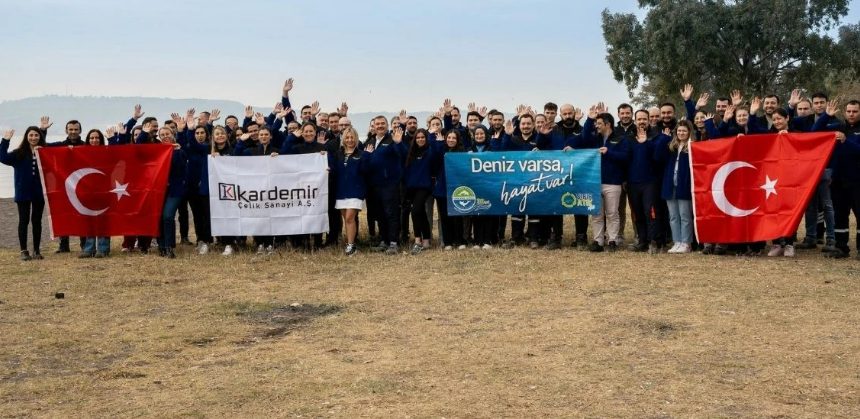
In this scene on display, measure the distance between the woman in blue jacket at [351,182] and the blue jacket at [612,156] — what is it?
10.7 ft

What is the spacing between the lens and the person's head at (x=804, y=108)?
1279 cm

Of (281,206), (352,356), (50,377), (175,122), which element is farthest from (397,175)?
(50,377)

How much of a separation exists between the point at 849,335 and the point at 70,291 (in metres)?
8.54

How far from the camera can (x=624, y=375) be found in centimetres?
692

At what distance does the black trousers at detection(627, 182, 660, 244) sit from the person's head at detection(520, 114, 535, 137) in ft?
5.59

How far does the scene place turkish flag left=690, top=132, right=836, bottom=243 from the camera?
38.8ft

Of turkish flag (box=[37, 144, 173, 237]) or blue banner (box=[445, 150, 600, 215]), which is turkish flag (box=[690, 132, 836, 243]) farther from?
turkish flag (box=[37, 144, 173, 237])

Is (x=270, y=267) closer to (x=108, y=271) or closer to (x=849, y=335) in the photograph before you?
(x=108, y=271)

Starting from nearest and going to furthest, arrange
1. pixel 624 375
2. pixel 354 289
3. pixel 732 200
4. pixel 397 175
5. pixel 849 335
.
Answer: pixel 624 375
pixel 849 335
pixel 354 289
pixel 732 200
pixel 397 175

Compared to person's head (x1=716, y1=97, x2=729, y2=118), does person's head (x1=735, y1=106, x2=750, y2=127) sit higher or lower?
lower

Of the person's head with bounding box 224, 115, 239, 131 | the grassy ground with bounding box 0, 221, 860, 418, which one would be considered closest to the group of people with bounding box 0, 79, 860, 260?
the person's head with bounding box 224, 115, 239, 131

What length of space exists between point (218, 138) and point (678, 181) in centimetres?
681

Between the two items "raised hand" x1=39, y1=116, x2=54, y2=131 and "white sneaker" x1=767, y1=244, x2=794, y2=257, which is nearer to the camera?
"white sneaker" x1=767, y1=244, x2=794, y2=257

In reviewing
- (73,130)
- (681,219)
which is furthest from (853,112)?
(73,130)
